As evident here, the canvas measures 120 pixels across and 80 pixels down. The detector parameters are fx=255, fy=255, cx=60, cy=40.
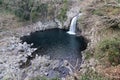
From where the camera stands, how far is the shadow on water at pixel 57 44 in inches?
1239

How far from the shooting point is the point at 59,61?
1160 inches

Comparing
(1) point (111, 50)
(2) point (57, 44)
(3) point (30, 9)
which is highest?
(1) point (111, 50)

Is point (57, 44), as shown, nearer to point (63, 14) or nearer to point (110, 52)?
point (63, 14)

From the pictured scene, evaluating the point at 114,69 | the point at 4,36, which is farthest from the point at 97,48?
the point at 4,36

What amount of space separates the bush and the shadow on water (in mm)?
11156

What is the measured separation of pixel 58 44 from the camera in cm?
3653

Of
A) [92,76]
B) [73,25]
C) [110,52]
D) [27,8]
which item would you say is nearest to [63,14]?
[73,25]

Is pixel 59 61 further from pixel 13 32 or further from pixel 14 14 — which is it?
pixel 14 14

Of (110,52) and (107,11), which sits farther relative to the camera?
(107,11)

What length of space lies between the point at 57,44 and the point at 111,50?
20.4 m

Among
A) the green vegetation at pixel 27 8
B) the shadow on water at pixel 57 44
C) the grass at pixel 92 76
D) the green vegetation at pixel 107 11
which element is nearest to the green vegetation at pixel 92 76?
the grass at pixel 92 76

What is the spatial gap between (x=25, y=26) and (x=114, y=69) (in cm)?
3430

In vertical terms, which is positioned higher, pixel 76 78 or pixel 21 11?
pixel 76 78

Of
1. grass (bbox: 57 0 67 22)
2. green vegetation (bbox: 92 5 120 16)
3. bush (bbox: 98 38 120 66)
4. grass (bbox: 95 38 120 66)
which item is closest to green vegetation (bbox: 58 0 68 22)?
grass (bbox: 57 0 67 22)
